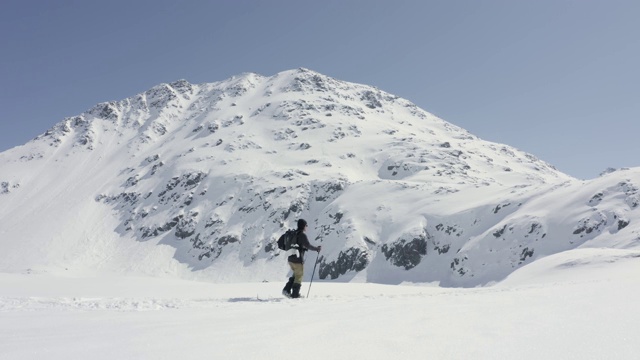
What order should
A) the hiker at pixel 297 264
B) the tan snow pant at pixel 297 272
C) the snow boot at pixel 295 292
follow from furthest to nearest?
1. the tan snow pant at pixel 297 272
2. the hiker at pixel 297 264
3. the snow boot at pixel 295 292

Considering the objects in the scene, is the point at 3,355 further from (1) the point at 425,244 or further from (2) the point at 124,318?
(1) the point at 425,244

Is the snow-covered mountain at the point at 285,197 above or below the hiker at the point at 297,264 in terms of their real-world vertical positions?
above

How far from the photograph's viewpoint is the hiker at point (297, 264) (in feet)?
33.8

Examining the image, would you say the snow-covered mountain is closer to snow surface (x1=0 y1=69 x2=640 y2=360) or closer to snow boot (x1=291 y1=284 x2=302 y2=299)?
snow surface (x1=0 y1=69 x2=640 y2=360)

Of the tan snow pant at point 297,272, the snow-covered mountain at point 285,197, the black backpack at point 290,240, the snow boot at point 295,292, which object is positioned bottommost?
the snow boot at point 295,292

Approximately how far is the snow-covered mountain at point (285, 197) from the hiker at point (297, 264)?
166ft

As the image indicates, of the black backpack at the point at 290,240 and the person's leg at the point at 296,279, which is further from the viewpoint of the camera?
the black backpack at the point at 290,240

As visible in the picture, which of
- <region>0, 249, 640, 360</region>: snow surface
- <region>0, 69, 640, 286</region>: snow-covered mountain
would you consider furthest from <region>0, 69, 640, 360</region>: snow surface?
<region>0, 69, 640, 286</region>: snow-covered mountain

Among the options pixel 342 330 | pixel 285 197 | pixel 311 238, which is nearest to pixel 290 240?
pixel 342 330

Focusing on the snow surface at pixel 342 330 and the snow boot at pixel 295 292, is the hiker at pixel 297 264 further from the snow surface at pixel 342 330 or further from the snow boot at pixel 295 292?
the snow surface at pixel 342 330

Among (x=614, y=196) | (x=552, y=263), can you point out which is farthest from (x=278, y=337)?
(x=614, y=196)

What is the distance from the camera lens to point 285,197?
101000 millimetres

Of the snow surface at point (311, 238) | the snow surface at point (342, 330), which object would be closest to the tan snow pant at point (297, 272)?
the snow surface at point (311, 238)

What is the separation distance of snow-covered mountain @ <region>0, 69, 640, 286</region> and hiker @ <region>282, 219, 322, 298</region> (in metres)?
50.6
